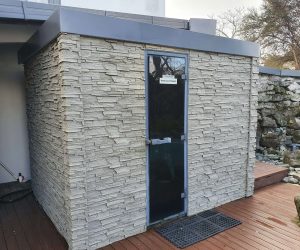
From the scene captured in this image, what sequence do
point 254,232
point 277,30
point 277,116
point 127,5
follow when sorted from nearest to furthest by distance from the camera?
1. point 254,232
2. point 127,5
3. point 277,116
4. point 277,30

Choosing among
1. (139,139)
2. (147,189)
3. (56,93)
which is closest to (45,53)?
(56,93)

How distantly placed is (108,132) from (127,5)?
3.82m

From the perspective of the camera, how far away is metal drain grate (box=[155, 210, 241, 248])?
302 cm

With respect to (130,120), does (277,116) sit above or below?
below

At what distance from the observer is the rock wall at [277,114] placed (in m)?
6.25

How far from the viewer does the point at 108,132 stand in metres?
2.84

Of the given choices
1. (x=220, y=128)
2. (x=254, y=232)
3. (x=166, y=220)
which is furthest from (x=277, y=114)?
(x=166, y=220)

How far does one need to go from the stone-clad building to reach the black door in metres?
0.01

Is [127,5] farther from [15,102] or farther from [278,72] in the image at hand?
[278,72]

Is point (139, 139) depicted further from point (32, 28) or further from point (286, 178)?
point (286, 178)

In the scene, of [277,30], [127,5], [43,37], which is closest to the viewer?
[43,37]

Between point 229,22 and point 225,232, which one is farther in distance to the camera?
point 229,22

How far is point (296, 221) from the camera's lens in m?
3.42

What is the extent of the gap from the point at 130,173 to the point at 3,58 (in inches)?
128
